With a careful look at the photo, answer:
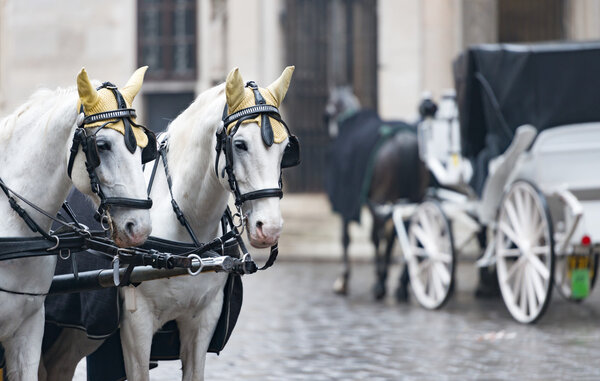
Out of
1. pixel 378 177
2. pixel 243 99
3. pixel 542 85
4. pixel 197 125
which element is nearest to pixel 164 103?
pixel 378 177

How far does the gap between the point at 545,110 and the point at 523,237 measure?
3.54 feet

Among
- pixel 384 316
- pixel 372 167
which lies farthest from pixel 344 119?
pixel 384 316

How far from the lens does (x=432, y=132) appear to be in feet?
34.6

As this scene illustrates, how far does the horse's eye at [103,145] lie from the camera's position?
3.73 meters

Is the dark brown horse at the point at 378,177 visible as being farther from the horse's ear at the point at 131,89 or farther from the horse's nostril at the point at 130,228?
the horse's nostril at the point at 130,228

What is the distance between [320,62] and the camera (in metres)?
19.1

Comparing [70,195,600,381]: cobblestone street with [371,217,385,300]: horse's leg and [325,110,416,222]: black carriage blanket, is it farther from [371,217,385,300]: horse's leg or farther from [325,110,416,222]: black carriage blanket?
[325,110,416,222]: black carriage blanket

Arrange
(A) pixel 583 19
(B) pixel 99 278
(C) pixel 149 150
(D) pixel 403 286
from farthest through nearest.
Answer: (A) pixel 583 19 → (D) pixel 403 286 → (B) pixel 99 278 → (C) pixel 149 150

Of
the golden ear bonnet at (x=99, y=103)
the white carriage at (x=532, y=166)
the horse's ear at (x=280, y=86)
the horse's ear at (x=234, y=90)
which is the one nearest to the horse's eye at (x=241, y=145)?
the horse's ear at (x=234, y=90)

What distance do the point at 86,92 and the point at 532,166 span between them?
5620mm

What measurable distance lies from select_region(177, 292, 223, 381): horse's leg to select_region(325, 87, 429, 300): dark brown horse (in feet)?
20.1

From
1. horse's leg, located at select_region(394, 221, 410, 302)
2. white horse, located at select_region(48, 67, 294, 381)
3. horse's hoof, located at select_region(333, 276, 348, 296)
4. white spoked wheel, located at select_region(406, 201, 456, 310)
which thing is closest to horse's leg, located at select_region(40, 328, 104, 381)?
white horse, located at select_region(48, 67, 294, 381)

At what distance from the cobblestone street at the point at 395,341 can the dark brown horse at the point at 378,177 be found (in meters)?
0.55

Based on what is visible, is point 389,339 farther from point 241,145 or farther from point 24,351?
point 24,351
